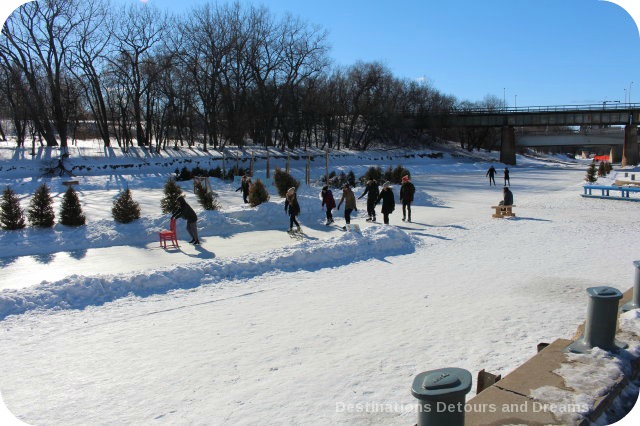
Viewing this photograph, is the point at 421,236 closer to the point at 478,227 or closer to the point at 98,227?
the point at 478,227

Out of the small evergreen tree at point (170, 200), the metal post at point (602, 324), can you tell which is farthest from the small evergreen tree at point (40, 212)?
the metal post at point (602, 324)

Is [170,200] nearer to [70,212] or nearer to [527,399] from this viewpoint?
[70,212]

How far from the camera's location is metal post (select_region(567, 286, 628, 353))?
4.04 metres

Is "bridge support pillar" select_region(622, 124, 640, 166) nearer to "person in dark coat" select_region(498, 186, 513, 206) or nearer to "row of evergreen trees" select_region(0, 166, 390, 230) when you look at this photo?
"person in dark coat" select_region(498, 186, 513, 206)

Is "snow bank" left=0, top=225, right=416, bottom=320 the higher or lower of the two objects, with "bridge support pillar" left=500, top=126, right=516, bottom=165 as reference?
lower

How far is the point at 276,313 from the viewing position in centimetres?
711

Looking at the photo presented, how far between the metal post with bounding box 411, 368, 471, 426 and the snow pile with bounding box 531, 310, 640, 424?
100cm

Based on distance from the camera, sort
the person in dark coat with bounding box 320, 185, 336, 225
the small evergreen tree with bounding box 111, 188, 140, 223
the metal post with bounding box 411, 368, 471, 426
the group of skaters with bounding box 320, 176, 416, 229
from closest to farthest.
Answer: the metal post with bounding box 411, 368, 471, 426
the small evergreen tree with bounding box 111, 188, 140, 223
the group of skaters with bounding box 320, 176, 416, 229
the person in dark coat with bounding box 320, 185, 336, 225

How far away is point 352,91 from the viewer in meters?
66.9

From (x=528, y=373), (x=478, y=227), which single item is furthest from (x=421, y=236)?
(x=528, y=373)

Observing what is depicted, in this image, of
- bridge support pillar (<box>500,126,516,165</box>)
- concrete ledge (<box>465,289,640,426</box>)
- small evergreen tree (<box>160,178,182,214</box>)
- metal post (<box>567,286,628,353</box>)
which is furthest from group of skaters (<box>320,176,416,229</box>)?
bridge support pillar (<box>500,126,516,165</box>)

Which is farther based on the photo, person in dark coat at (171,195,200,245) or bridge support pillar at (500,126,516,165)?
bridge support pillar at (500,126,516,165)

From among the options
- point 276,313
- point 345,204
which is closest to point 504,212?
point 345,204

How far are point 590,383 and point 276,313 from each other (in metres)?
4.47
